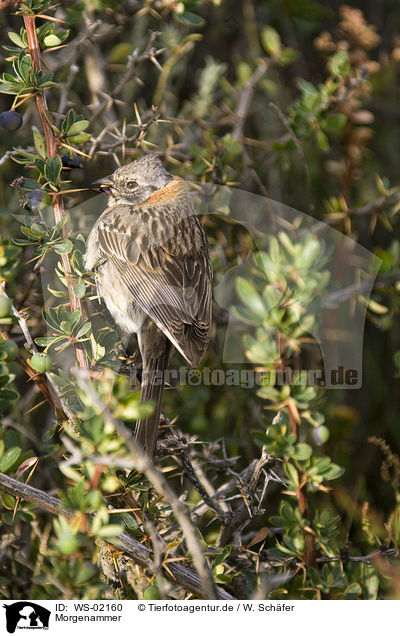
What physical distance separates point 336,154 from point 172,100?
3.75ft

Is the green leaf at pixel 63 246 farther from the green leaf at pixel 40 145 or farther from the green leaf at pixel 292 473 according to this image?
the green leaf at pixel 292 473

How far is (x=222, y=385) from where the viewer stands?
319 centimetres

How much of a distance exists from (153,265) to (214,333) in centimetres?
68

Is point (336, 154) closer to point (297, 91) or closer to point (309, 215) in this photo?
point (297, 91)

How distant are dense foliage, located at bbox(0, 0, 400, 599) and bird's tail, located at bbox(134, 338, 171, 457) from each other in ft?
0.16

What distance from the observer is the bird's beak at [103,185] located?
280 centimetres

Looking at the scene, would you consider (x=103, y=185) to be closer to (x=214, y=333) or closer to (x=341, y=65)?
(x=214, y=333)

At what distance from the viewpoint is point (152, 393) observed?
2391 mm

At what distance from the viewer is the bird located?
98.8 inches

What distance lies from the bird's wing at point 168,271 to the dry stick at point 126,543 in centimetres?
80

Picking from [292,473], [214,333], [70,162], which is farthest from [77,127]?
[214,333]

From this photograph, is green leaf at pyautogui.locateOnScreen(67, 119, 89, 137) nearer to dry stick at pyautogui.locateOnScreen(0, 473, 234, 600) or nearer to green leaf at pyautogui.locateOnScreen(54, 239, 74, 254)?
green leaf at pyautogui.locateOnScreen(54, 239, 74, 254)
